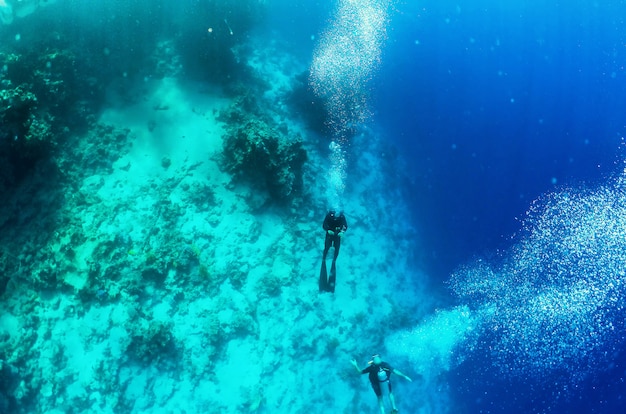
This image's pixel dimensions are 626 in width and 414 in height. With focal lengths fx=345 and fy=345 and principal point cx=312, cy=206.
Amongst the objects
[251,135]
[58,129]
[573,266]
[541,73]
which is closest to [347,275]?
[251,135]

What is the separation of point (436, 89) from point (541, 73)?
1793 centimetres

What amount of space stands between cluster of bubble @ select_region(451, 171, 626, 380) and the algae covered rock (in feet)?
28.6

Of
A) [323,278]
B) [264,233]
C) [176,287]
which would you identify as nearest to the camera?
[176,287]

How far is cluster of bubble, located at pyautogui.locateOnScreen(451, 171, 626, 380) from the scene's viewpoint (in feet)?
49.7

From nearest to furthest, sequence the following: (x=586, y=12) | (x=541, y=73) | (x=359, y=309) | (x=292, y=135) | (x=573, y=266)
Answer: (x=359, y=309) → (x=292, y=135) → (x=573, y=266) → (x=541, y=73) → (x=586, y=12)

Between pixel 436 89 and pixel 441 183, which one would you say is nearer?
pixel 441 183

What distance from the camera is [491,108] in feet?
81.6

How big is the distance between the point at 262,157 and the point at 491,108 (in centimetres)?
2152

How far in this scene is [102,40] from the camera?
11016mm

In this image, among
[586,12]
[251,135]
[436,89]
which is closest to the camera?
[251,135]

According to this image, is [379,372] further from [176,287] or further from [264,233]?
[176,287]

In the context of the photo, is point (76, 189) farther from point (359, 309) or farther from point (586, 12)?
point (586, 12)

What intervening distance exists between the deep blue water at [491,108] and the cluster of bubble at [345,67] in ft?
3.77

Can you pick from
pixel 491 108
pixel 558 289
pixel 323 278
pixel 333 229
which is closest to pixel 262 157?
pixel 333 229
